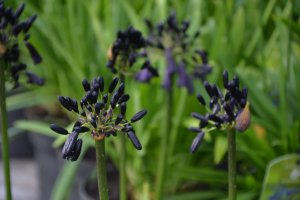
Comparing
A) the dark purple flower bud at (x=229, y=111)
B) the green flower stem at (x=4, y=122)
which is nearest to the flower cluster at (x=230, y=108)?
the dark purple flower bud at (x=229, y=111)

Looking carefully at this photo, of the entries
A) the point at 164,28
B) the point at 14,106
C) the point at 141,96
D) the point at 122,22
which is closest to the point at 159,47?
the point at 164,28

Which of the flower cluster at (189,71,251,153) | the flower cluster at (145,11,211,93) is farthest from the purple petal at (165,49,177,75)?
the flower cluster at (189,71,251,153)

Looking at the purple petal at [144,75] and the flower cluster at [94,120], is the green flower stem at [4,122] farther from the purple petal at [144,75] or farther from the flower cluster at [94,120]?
the purple petal at [144,75]

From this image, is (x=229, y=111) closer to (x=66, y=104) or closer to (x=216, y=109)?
A: (x=216, y=109)

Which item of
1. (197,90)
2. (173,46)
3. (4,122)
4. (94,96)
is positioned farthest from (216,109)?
(197,90)

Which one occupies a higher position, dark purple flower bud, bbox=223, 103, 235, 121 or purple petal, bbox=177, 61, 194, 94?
purple petal, bbox=177, 61, 194, 94

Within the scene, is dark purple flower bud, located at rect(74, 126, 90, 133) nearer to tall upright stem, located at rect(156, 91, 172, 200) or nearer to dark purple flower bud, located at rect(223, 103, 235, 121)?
dark purple flower bud, located at rect(223, 103, 235, 121)
